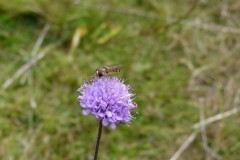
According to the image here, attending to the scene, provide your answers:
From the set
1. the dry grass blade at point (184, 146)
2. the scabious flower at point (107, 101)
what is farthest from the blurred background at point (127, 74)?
the scabious flower at point (107, 101)

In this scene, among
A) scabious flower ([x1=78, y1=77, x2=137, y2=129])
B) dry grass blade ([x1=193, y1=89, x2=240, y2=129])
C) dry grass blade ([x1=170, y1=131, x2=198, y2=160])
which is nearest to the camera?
scabious flower ([x1=78, y1=77, x2=137, y2=129])

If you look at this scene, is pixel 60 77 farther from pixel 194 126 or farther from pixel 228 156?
pixel 228 156

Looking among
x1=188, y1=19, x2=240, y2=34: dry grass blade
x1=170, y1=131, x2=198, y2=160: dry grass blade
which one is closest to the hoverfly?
x1=170, y1=131, x2=198, y2=160: dry grass blade

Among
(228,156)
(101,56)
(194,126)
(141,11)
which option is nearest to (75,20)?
(101,56)

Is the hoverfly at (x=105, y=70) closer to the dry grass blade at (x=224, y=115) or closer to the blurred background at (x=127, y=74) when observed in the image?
the blurred background at (x=127, y=74)

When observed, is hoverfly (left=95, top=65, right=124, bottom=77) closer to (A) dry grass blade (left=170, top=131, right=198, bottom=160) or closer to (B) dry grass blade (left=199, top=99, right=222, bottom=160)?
(A) dry grass blade (left=170, top=131, right=198, bottom=160)

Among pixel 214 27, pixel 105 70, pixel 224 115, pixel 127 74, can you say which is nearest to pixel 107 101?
pixel 105 70

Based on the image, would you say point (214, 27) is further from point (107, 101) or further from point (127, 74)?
point (107, 101)

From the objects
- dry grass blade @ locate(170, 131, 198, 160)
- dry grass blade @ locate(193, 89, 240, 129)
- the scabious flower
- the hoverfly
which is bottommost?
the scabious flower
